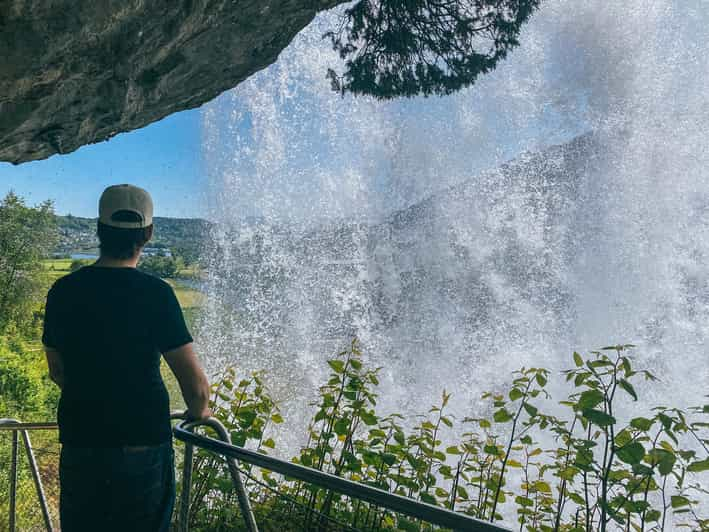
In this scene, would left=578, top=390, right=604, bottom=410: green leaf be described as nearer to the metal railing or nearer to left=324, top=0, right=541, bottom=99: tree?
the metal railing

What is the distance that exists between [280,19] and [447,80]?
7.65 ft

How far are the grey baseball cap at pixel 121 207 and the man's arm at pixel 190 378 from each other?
379 millimetres

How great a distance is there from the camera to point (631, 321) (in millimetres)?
11391

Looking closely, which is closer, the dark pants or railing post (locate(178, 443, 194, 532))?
the dark pants

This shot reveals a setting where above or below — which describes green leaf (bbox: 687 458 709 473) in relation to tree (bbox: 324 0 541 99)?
below

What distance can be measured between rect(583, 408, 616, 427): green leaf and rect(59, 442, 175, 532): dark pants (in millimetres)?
1105

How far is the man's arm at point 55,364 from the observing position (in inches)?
56.4

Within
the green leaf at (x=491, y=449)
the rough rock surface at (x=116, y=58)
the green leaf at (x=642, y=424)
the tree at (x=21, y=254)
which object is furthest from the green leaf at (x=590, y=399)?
the tree at (x=21, y=254)

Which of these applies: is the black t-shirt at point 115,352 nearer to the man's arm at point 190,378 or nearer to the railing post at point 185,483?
the man's arm at point 190,378

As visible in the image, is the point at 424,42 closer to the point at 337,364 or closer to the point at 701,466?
the point at 337,364

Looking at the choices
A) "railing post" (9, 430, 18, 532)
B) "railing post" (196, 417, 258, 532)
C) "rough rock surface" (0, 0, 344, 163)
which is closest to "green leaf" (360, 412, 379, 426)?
"railing post" (196, 417, 258, 532)

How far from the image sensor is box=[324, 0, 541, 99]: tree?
577cm

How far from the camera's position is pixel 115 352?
129 centimetres

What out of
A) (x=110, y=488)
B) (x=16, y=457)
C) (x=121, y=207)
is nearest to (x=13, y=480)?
(x=16, y=457)
